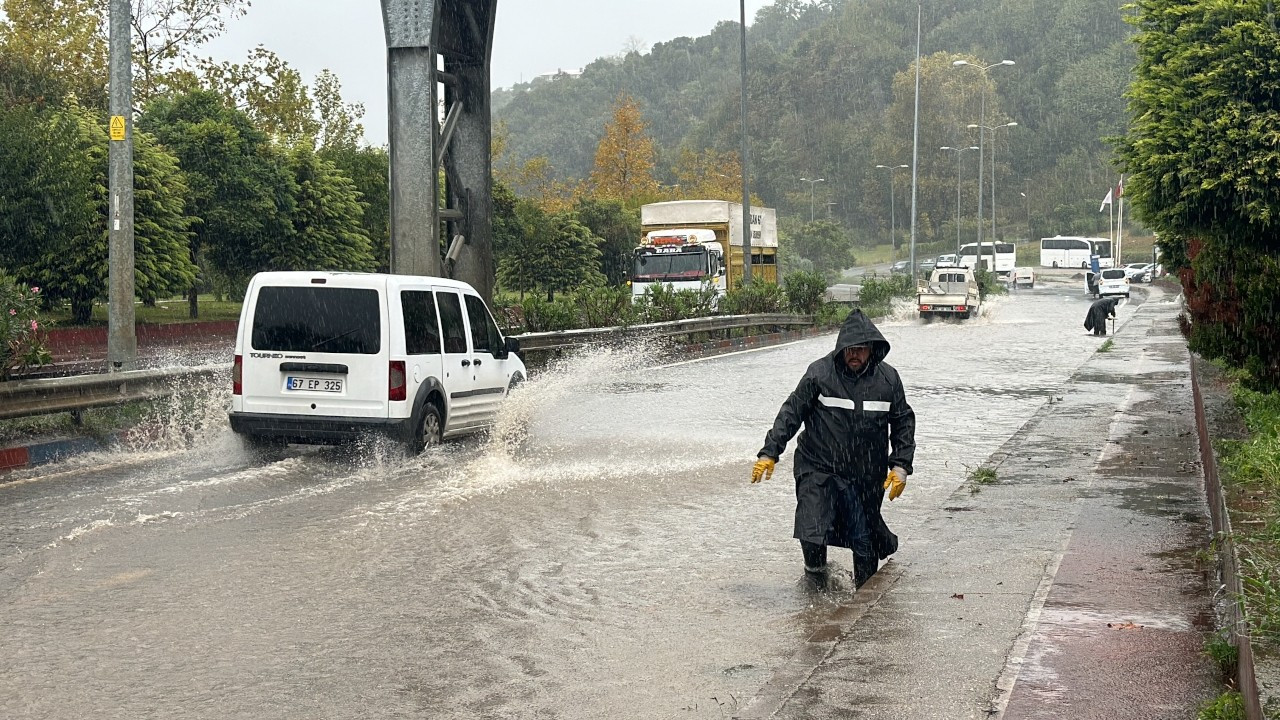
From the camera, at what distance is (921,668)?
5.54 meters

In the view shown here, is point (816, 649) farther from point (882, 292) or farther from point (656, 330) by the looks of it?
point (882, 292)

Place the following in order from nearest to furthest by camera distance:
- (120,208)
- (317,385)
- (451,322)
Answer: (317,385) < (451,322) < (120,208)

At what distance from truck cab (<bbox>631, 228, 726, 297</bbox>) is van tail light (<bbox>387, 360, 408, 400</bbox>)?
26999mm

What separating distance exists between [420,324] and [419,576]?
5.02 m

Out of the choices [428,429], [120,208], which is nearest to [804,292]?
[120,208]

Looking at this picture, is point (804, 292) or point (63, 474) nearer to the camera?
point (63, 474)

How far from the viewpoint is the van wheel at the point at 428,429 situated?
12.2 m

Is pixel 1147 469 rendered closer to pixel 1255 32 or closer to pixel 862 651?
pixel 1255 32

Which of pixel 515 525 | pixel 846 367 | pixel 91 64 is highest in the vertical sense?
pixel 91 64

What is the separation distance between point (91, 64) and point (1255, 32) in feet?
160

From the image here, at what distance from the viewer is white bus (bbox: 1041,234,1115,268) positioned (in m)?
105

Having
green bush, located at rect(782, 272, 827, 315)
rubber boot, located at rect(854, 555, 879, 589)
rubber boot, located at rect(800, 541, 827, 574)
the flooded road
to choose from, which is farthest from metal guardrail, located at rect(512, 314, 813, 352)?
rubber boot, located at rect(854, 555, 879, 589)

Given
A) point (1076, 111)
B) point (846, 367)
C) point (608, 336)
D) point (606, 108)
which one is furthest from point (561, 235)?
point (606, 108)

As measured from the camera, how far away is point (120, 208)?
1552 centimetres
